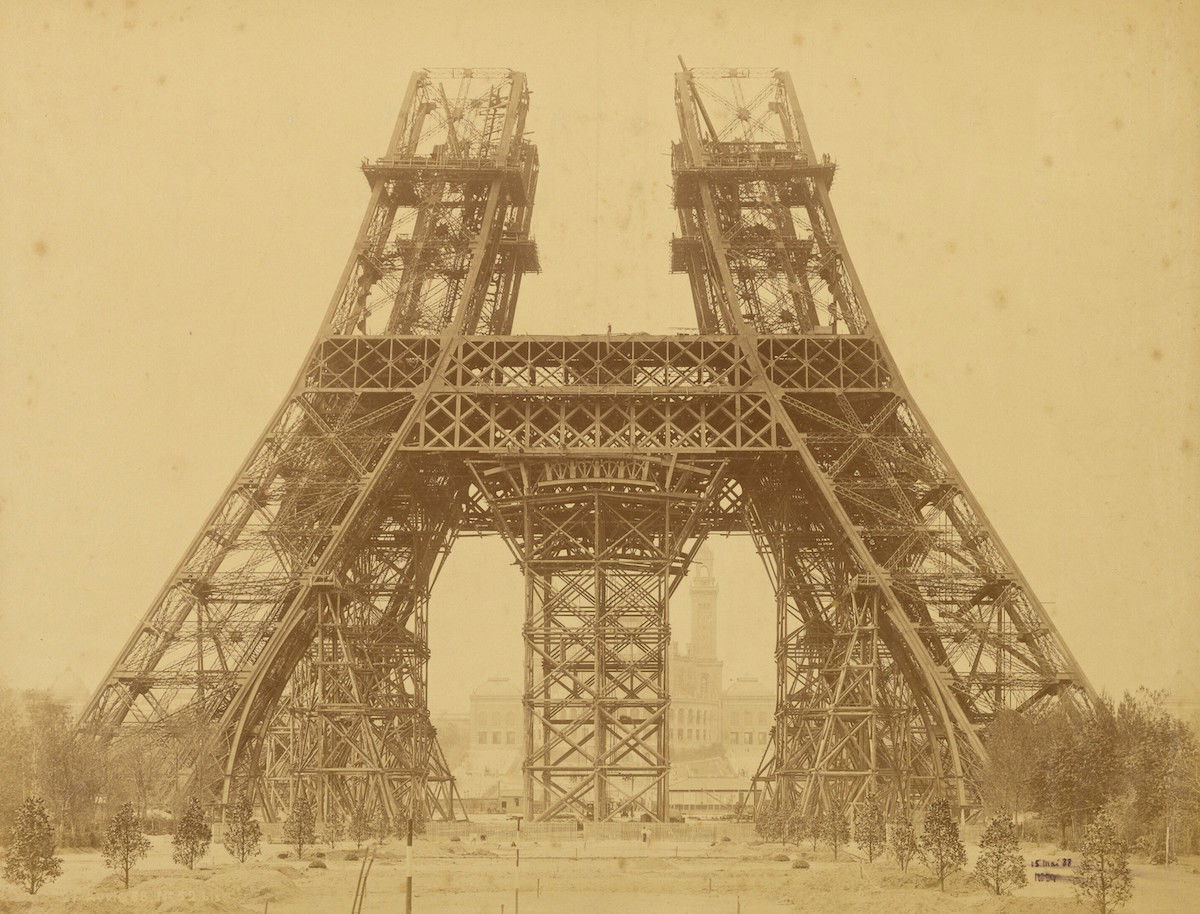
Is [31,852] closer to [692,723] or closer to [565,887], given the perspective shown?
[565,887]

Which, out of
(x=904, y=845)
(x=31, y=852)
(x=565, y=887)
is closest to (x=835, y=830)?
(x=904, y=845)

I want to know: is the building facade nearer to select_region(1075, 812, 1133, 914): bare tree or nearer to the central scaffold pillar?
the central scaffold pillar

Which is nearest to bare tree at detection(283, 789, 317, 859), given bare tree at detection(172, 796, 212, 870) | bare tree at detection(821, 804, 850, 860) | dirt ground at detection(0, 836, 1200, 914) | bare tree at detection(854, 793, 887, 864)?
dirt ground at detection(0, 836, 1200, 914)

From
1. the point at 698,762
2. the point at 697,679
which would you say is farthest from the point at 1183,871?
the point at 697,679

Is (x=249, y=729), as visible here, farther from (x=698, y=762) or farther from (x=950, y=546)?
(x=698, y=762)

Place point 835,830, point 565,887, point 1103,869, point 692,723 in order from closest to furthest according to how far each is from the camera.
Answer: point 1103,869
point 565,887
point 835,830
point 692,723

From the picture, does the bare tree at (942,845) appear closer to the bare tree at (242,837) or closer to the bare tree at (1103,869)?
the bare tree at (1103,869)

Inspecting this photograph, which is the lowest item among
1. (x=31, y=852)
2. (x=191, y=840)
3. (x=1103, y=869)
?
(x=1103, y=869)
